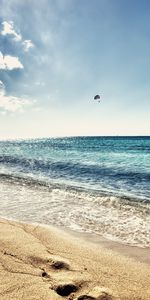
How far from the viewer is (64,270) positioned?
4840 millimetres

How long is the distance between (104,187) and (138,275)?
10709 mm

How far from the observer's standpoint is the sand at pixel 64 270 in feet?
13.2

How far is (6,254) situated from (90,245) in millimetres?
2130

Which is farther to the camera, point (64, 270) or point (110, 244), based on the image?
point (110, 244)

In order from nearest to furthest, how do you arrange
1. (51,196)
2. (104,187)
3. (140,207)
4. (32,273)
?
1. (32,273)
2. (140,207)
3. (51,196)
4. (104,187)

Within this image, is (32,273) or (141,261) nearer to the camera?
(32,273)

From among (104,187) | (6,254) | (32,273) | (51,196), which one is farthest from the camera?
(104,187)

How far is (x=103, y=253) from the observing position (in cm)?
604

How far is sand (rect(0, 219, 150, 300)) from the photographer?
4016 millimetres

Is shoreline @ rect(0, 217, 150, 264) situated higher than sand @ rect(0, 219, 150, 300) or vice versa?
sand @ rect(0, 219, 150, 300)

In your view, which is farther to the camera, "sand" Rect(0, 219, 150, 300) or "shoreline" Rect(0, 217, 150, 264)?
"shoreline" Rect(0, 217, 150, 264)

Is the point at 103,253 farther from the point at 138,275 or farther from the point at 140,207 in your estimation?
the point at 140,207

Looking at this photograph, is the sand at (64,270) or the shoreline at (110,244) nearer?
the sand at (64,270)

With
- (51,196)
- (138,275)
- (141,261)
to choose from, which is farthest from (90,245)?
(51,196)
